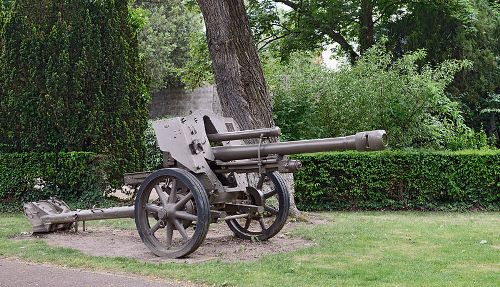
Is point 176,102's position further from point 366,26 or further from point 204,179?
point 204,179

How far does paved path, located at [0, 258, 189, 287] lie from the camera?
6633 mm

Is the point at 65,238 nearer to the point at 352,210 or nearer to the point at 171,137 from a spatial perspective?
the point at 171,137

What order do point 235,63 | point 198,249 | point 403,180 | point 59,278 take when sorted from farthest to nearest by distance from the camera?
point 403,180 → point 235,63 → point 198,249 → point 59,278

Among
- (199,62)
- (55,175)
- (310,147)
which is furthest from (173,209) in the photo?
(199,62)

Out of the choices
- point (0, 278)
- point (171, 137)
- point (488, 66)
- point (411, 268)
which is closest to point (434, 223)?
point (411, 268)

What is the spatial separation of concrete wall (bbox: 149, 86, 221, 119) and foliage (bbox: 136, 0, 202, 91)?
0.53m

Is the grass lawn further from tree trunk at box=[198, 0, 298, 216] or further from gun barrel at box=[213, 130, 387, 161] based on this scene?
tree trunk at box=[198, 0, 298, 216]

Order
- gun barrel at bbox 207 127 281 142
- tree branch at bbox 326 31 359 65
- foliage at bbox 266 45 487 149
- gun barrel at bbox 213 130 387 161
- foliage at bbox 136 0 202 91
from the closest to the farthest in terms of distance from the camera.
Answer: gun barrel at bbox 213 130 387 161, gun barrel at bbox 207 127 281 142, foliage at bbox 266 45 487 149, tree branch at bbox 326 31 359 65, foliage at bbox 136 0 202 91

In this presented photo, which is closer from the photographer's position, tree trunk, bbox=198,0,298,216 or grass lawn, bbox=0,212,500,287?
grass lawn, bbox=0,212,500,287

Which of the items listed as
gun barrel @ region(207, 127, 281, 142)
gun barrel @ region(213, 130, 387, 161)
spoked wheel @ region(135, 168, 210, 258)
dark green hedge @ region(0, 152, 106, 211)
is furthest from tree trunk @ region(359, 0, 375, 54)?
spoked wheel @ region(135, 168, 210, 258)

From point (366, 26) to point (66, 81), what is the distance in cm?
1070

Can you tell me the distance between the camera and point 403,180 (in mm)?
14102

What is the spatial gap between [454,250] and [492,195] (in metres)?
6.43

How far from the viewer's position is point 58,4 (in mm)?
14195
